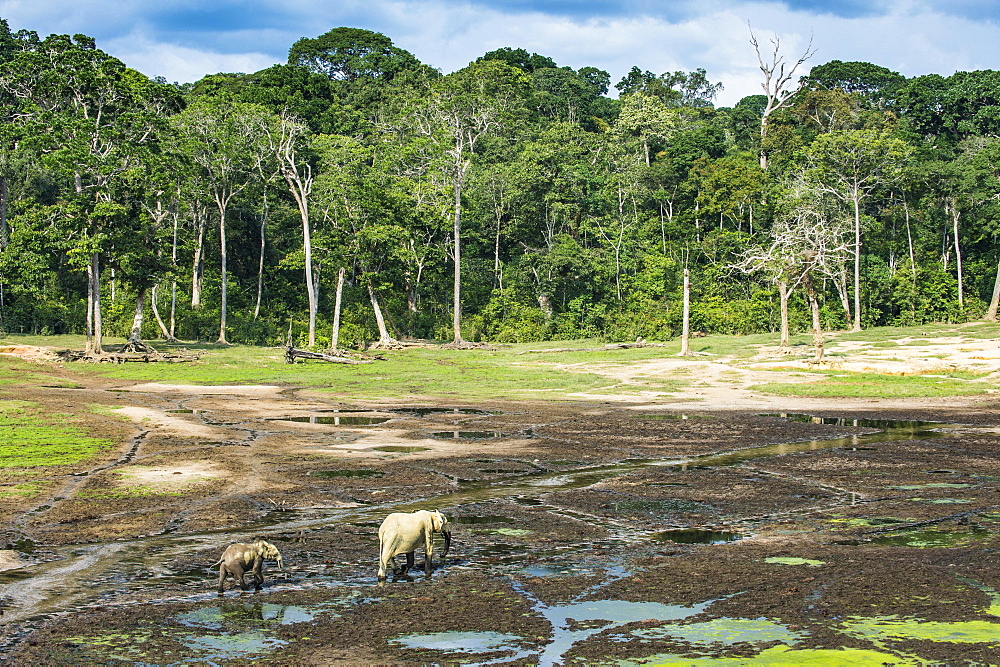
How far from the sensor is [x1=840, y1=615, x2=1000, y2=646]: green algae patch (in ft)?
26.3

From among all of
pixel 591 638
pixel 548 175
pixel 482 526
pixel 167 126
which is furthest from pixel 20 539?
pixel 548 175

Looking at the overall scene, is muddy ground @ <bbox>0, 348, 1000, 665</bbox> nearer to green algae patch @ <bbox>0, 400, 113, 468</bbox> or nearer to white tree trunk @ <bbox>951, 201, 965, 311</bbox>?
green algae patch @ <bbox>0, 400, 113, 468</bbox>

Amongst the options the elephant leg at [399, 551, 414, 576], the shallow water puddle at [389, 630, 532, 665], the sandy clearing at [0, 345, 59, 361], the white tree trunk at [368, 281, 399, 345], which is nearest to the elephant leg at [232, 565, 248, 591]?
the elephant leg at [399, 551, 414, 576]

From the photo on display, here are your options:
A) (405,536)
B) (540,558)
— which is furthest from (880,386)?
(405,536)

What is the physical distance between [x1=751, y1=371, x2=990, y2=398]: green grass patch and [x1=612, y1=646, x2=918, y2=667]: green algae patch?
2625 cm

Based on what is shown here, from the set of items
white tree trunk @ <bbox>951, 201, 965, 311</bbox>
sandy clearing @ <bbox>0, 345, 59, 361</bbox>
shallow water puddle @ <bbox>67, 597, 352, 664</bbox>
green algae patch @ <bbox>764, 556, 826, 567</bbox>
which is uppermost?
white tree trunk @ <bbox>951, 201, 965, 311</bbox>

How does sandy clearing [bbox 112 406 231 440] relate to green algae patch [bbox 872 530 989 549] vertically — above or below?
above

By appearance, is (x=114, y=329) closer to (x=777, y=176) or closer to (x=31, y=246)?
(x=31, y=246)

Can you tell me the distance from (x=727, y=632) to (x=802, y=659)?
34.8 inches

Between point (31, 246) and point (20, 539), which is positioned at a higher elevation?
point (31, 246)

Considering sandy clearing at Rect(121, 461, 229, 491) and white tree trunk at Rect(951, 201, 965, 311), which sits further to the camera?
white tree trunk at Rect(951, 201, 965, 311)

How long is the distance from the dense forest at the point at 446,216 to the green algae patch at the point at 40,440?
20.8 meters

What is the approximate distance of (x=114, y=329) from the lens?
57812 millimetres

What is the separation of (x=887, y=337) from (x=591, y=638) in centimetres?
5028
